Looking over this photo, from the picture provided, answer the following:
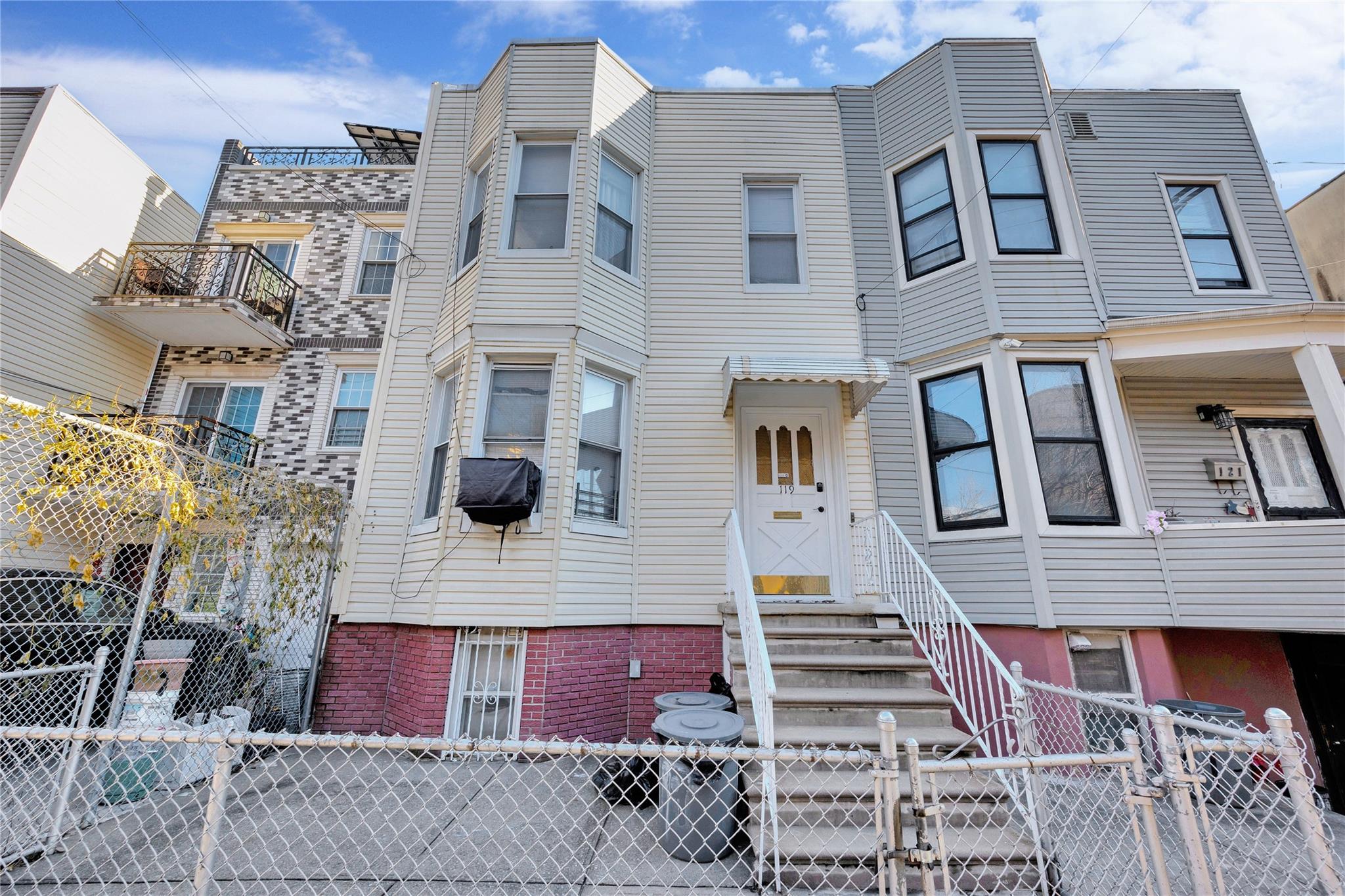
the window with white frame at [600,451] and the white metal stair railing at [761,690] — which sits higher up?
the window with white frame at [600,451]

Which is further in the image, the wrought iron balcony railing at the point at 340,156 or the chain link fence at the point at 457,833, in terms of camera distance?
the wrought iron balcony railing at the point at 340,156

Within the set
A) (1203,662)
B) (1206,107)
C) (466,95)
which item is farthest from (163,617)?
(1206,107)

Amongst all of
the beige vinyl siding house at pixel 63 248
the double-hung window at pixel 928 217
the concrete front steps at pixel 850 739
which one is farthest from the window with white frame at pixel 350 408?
the double-hung window at pixel 928 217

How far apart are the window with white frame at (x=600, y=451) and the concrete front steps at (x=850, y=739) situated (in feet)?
5.92

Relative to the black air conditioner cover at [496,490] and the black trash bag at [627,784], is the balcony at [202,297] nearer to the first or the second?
the black air conditioner cover at [496,490]

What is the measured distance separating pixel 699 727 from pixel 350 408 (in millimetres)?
8052

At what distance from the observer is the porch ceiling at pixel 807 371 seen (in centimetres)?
566

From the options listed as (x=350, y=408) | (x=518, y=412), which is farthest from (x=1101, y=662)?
(x=350, y=408)

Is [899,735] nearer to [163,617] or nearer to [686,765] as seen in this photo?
[686,765]

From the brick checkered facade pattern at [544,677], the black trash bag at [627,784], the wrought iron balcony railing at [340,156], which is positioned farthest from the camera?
the wrought iron balcony railing at [340,156]

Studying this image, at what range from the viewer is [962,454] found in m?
6.14

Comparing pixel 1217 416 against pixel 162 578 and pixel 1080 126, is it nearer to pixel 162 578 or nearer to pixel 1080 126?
pixel 1080 126

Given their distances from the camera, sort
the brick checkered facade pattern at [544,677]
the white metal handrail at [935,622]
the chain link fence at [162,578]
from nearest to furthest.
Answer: the chain link fence at [162,578], the white metal handrail at [935,622], the brick checkered facade pattern at [544,677]

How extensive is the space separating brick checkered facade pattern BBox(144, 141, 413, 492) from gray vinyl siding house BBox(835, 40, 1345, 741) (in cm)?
817
